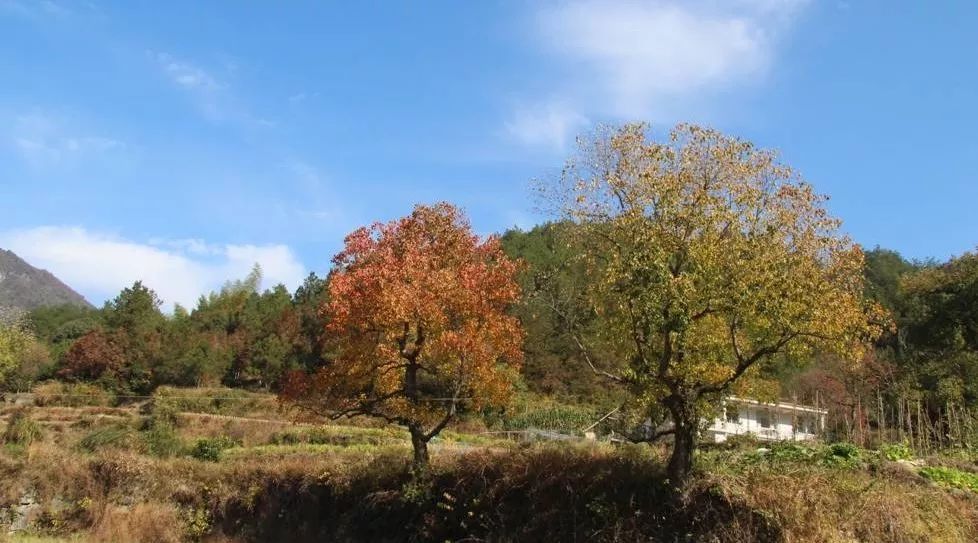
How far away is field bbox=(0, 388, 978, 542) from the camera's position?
10.7 meters

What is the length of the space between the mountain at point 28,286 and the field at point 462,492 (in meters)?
151

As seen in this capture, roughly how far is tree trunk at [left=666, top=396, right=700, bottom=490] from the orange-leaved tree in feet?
16.7

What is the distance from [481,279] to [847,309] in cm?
791

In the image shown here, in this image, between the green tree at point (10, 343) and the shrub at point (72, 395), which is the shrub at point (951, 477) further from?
the shrub at point (72, 395)

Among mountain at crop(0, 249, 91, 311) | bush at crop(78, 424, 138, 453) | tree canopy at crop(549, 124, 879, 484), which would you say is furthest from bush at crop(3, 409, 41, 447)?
mountain at crop(0, 249, 91, 311)

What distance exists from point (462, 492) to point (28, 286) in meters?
192

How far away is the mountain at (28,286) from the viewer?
160625 millimetres

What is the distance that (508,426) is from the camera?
3597 cm

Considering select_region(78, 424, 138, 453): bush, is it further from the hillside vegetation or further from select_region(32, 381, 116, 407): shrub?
select_region(32, 381, 116, 407): shrub

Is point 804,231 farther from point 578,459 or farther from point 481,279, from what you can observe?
point 481,279

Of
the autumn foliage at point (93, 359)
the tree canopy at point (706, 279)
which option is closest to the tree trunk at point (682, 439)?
the tree canopy at point (706, 279)

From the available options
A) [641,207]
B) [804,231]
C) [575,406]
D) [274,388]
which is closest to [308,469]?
[641,207]

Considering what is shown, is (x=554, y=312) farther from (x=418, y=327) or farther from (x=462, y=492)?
(x=462, y=492)

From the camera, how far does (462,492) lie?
50.2 feet
